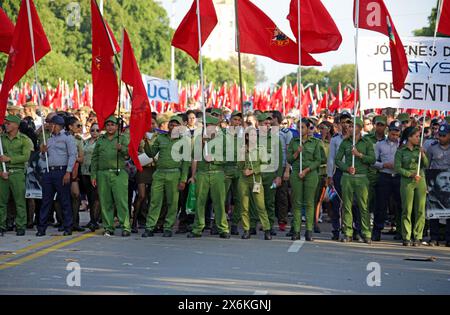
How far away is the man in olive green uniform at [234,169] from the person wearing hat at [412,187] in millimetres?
2608

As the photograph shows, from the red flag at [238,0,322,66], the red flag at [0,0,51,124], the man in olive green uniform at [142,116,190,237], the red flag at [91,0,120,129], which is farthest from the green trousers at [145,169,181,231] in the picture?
the red flag at [0,0,51,124]

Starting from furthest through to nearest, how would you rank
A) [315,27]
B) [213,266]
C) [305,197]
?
[315,27] → [305,197] → [213,266]

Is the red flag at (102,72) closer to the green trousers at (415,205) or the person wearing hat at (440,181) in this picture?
the green trousers at (415,205)

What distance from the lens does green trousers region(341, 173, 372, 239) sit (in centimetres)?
1725

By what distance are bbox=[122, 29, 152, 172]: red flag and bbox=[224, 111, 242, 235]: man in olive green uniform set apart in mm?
1423

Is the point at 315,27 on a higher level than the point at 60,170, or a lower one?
higher

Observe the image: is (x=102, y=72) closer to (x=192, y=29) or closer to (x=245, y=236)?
(x=192, y=29)

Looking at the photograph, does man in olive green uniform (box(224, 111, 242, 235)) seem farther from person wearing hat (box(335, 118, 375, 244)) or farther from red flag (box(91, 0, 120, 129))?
red flag (box(91, 0, 120, 129))

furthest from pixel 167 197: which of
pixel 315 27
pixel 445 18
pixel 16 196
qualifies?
pixel 445 18

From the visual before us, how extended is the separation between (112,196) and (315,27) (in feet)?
14.1

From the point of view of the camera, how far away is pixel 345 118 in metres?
17.7

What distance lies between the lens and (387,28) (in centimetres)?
1750

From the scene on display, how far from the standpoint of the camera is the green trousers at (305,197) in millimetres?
17391

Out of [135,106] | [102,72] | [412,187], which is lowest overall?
[412,187]
